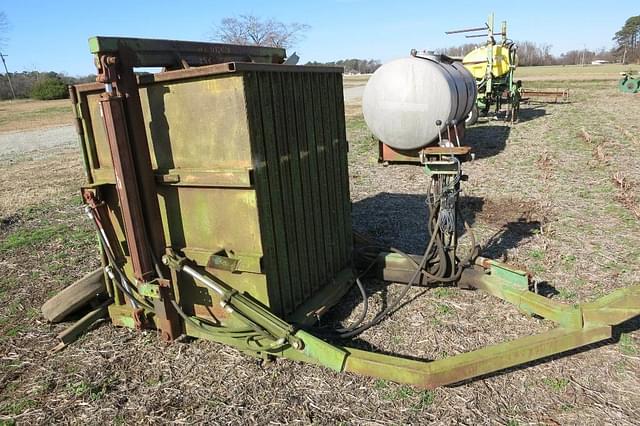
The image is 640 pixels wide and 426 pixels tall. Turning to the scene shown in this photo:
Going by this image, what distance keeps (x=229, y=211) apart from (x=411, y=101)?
23.1ft

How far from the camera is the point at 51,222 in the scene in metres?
8.29

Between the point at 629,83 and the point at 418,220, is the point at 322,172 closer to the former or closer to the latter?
the point at 418,220

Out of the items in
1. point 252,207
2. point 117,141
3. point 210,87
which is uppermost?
point 210,87

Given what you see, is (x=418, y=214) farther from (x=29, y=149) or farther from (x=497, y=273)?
(x=29, y=149)

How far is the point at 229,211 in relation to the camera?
3.71 meters

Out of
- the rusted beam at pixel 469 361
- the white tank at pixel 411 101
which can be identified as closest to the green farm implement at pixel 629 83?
the white tank at pixel 411 101

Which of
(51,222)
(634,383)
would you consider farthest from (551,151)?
(51,222)

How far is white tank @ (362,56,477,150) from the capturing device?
31.7 feet

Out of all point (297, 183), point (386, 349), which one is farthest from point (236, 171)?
point (386, 349)

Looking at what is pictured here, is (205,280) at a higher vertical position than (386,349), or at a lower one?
higher

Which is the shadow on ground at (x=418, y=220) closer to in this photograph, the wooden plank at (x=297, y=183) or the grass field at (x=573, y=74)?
the wooden plank at (x=297, y=183)

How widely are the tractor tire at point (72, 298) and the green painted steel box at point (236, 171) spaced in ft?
0.76

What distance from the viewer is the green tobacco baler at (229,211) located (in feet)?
11.1

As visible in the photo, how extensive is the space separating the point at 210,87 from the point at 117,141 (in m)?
0.81
